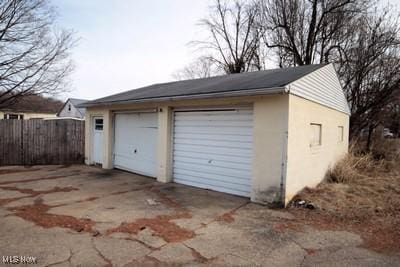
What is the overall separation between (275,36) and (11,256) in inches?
763

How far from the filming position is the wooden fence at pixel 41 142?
10.6 metres

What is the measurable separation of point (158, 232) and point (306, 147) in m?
4.44

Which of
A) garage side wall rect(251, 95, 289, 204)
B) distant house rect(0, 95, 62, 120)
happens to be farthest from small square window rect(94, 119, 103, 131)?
distant house rect(0, 95, 62, 120)

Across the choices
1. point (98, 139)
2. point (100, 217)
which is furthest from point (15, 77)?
point (100, 217)

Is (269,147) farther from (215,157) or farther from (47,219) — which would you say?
(47,219)

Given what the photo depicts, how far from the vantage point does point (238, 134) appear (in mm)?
6531

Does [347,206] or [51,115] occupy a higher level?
[51,115]

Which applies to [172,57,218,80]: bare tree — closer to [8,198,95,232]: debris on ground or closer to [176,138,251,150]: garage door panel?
[176,138,251,150]: garage door panel

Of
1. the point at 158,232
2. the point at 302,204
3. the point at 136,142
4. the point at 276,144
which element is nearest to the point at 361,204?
the point at 302,204

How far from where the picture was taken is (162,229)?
4320mm

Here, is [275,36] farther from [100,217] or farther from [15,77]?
[100,217]

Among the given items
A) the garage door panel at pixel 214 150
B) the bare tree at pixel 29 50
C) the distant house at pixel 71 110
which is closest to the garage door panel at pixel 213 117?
the garage door panel at pixel 214 150

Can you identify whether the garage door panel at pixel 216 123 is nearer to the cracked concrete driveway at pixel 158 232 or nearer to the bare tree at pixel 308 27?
the cracked concrete driveway at pixel 158 232

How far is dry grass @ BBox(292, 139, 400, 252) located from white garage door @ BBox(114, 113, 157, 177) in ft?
16.0
